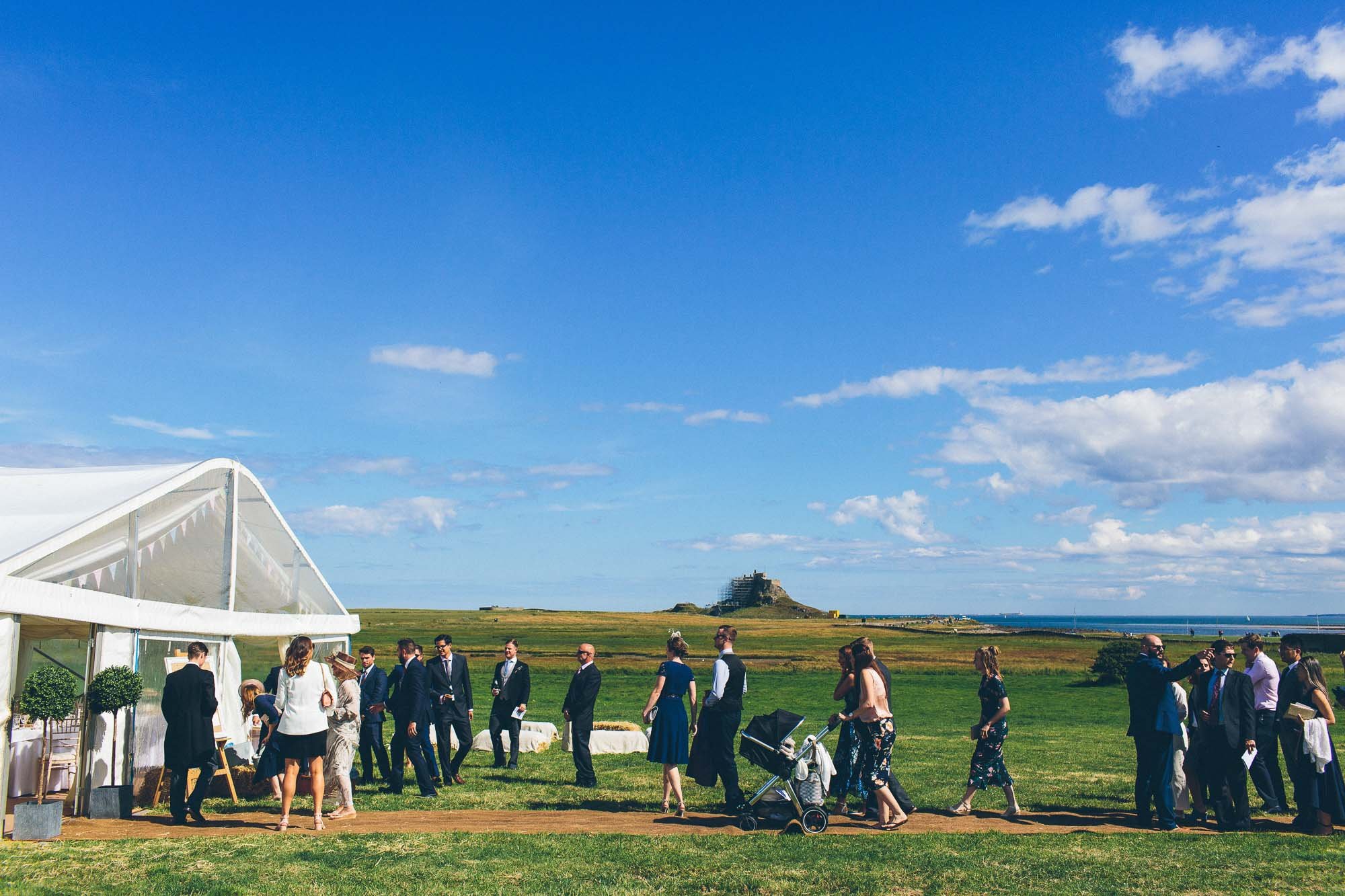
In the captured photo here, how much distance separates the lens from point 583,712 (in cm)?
1323

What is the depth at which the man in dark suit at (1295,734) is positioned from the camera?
10508 mm

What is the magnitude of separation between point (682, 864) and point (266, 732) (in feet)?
20.6

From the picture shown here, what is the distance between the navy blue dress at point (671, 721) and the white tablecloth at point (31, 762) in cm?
688

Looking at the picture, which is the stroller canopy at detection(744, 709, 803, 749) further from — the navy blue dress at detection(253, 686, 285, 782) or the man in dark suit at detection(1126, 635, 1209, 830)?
the navy blue dress at detection(253, 686, 285, 782)

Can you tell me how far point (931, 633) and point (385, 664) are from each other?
85.7 meters

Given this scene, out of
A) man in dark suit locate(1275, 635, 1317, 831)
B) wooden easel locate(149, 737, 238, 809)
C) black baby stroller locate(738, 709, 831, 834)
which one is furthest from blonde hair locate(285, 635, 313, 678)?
man in dark suit locate(1275, 635, 1317, 831)

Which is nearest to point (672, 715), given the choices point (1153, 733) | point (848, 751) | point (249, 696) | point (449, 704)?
point (848, 751)

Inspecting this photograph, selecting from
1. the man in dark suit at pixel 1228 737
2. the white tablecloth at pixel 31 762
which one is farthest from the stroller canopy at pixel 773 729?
the white tablecloth at pixel 31 762

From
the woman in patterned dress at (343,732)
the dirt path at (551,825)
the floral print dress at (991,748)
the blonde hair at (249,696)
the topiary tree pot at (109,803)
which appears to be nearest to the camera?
the dirt path at (551,825)

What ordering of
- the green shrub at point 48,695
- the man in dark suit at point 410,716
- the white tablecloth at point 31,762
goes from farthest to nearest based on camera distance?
the man in dark suit at point 410,716 → the white tablecloth at point 31,762 → the green shrub at point 48,695

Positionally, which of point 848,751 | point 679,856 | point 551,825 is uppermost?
point 848,751

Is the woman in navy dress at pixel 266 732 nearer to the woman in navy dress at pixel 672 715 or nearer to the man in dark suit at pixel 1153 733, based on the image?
the woman in navy dress at pixel 672 715

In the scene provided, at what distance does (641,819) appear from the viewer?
1085cm

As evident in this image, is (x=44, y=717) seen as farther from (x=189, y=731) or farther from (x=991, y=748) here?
(x=991, y=748)
